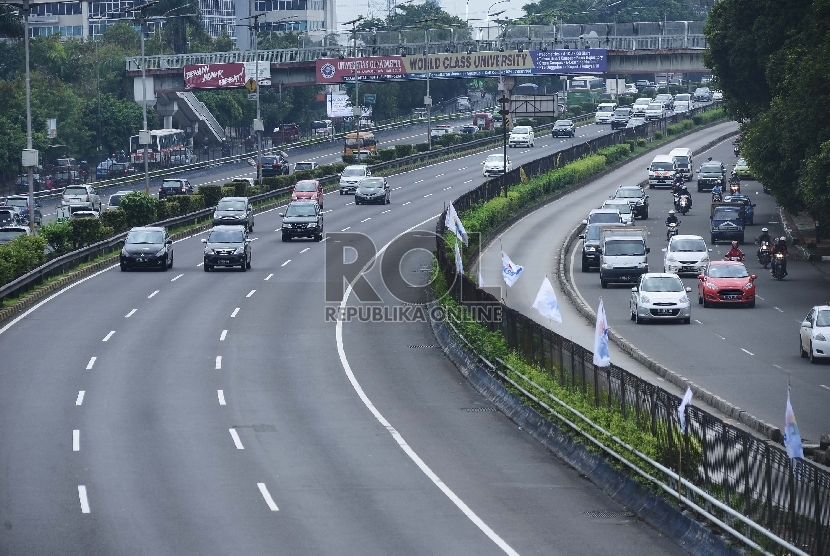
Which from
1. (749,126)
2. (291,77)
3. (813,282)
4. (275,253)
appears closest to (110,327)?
(275,253)

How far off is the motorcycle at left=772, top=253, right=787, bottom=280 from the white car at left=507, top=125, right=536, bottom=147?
2452 inches

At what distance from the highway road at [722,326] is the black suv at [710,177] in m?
9.26

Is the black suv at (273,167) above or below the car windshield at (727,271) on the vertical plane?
above

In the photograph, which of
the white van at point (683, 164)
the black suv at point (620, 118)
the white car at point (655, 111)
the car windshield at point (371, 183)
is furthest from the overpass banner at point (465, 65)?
the car windshield at point (371, 183)

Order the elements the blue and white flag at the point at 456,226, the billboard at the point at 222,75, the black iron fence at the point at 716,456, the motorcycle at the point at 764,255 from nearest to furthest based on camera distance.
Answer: the black iron fence at the point at 716,456, the blue and white flag at the point at 456,226, the motorcycle at the point at 764,255, the billboard at the point at 222,75

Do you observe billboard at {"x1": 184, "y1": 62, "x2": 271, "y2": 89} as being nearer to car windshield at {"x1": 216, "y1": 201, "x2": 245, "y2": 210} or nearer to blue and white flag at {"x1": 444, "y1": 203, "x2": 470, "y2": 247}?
car windshield at {"x1": 216, "y1": 201, "x2": 245, "y2": 210}

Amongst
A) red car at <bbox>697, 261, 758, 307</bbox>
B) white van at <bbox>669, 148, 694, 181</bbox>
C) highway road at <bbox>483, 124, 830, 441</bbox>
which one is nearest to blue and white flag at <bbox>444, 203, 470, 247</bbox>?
highway road at <bbox>483, 124, 830, 441</bbox>

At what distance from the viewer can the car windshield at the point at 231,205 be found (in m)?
67.8

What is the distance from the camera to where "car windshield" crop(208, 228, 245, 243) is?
5420 cm

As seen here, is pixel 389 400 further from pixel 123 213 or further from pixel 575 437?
pixel 123 213

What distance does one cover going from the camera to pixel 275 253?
196 feet

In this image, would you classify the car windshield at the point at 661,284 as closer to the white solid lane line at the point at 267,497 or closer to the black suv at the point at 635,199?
the white solid lane line at the point at 267,497

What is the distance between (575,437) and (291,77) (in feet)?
333

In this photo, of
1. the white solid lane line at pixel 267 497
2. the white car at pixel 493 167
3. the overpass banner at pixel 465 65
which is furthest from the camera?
the overpass banner at pixel 465 65
